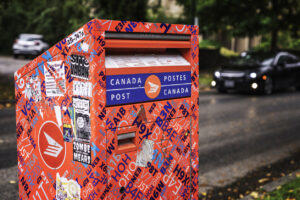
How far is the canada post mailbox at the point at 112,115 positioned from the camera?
2270 mm

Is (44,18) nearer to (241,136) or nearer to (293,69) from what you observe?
(293,69)

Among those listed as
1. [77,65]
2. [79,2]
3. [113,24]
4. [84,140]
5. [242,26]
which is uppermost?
[79,2]

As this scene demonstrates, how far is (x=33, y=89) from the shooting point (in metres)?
2.64

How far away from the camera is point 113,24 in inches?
90.7

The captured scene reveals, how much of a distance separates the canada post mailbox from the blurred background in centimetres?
212

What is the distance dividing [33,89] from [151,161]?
88cm

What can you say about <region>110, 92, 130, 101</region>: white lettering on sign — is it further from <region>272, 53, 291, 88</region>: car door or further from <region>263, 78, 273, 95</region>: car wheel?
<region>272, 53, 291, 88</region>: car door

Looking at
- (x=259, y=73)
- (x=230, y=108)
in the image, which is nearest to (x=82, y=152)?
(x=230, y=108)

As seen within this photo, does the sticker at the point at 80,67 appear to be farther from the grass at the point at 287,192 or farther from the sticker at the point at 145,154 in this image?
the grass at the point at 287,192

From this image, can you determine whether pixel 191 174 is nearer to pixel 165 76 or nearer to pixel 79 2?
pixel 165 76

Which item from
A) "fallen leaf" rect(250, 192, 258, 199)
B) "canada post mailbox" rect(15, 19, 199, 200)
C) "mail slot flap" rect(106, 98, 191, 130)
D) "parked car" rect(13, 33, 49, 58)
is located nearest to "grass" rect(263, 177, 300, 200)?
"fallen leaf" rect(250, 192, 258, 199)

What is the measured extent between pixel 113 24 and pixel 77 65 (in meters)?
0.30

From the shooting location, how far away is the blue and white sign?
232 centimetres

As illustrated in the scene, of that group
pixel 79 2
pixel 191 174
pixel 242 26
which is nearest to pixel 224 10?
pixel 242 26
